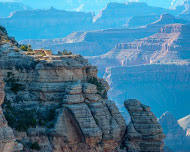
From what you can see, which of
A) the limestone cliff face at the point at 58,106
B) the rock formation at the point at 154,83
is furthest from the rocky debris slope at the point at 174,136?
the limestone cliff face at the point at 58,106

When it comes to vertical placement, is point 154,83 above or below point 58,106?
above

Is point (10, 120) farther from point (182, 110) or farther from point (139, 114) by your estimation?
point (182, 110)

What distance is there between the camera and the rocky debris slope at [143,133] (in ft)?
132

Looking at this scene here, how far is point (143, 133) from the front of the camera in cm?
4047

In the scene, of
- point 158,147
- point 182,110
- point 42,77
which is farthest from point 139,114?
point 182,110

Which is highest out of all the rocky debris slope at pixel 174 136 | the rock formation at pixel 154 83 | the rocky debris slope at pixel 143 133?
the rock formation at pixel 154 83

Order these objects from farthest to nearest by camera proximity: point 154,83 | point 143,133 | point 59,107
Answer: point 154,83, point 143,133, point 59,107

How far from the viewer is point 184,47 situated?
197 meters

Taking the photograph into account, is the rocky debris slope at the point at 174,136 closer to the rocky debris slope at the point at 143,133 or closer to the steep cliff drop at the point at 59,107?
the rocky debris slope at the point at 143,133

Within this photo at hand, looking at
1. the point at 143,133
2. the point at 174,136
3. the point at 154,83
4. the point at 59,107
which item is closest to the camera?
the point at 59,107

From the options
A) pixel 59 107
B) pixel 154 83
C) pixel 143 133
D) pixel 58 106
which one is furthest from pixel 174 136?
pixel 59 107

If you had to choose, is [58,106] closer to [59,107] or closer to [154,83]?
[59,107]

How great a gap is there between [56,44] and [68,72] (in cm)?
15632

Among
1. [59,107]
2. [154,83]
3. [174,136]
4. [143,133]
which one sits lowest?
[143,133]
